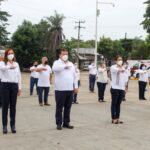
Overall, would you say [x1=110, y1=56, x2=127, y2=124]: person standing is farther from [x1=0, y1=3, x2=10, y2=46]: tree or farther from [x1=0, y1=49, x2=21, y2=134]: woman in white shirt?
[x1=0, y1=3, x2=10, y2=46]: tree

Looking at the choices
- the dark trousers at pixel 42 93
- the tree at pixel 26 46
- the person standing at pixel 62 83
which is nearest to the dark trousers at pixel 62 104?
the person standing at pixel 62 83

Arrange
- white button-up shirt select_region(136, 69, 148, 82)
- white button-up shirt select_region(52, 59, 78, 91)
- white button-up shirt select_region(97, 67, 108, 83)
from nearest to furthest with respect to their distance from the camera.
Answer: white button-up shirt select_region(52, 59, 78, 91), white button-up shirt select_region(97, 67, 108, 83), white button-up shirt select_region(136, 69, 148, 82)

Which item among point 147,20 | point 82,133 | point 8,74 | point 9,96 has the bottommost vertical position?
point 82,133

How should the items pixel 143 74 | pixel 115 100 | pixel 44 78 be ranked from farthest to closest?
1. pixel 143 74
2. pixel 44 78
3. pixel 115 100

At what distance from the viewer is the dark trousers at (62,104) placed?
10.9m

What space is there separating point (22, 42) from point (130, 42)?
41.0 m

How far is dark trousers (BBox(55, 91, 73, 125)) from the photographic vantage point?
10.9 m

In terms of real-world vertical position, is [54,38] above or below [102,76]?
above

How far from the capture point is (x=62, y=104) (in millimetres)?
10969

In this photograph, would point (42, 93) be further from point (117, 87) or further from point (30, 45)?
point (30, 45)

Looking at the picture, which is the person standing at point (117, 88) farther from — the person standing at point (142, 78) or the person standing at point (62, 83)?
the person standing at point (142, 78)

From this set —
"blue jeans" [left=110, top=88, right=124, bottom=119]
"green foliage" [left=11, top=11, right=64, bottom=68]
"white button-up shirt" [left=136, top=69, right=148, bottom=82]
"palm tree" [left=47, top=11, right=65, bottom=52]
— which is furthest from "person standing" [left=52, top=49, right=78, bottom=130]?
"palm tree" [left=47, top=11, right=65, bottom=52]

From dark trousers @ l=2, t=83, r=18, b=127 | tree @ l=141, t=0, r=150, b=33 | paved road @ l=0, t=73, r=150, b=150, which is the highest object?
tree @ l=141, t=0, r=150, b=33

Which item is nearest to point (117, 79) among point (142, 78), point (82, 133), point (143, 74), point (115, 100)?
point (115, 100)
